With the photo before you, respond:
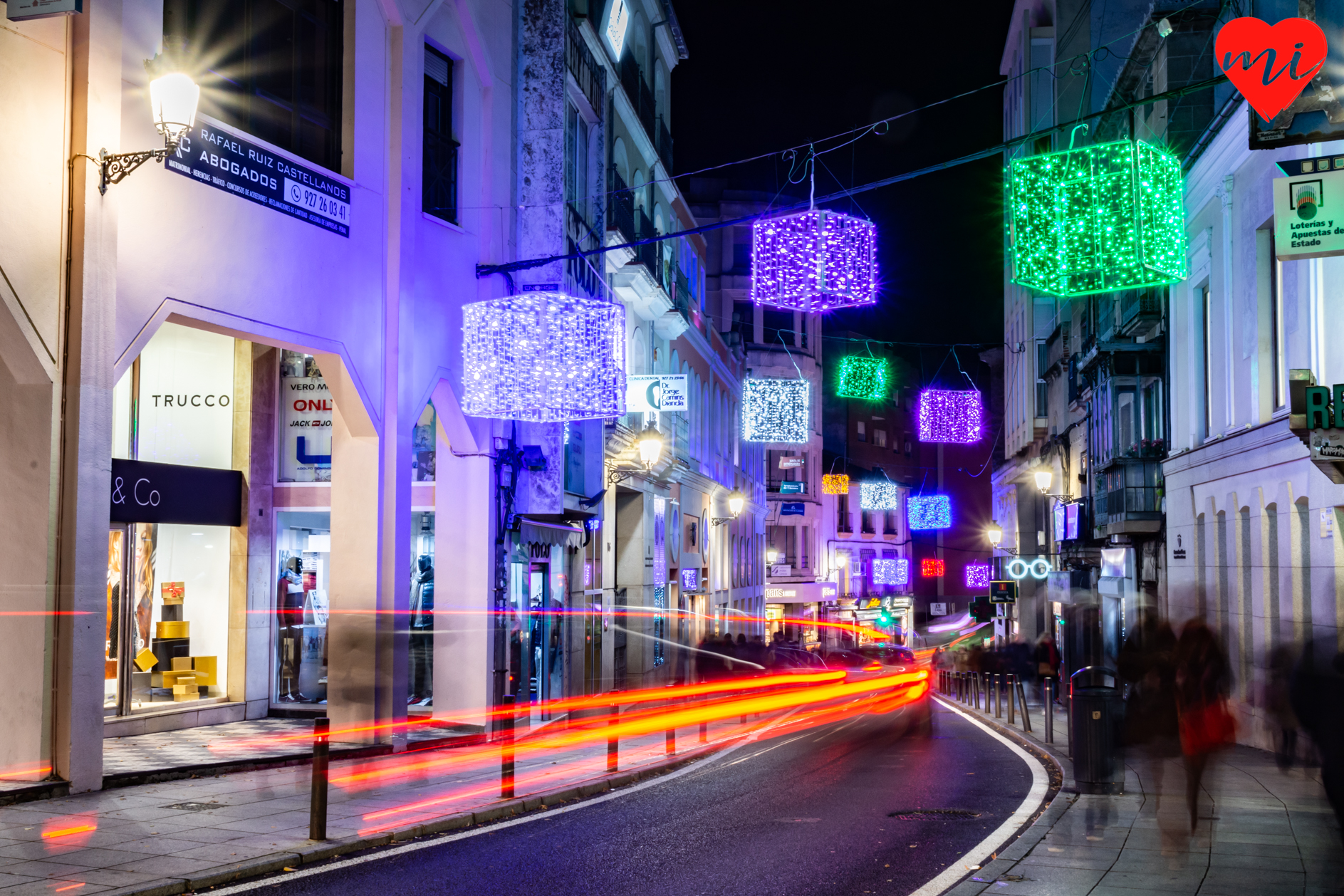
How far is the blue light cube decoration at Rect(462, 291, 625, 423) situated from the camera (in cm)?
1619

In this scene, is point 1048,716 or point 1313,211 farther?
point 1048,716

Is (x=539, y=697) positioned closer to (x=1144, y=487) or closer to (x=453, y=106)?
(x=453, y=106)

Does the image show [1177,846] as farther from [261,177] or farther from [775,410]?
[775,410]

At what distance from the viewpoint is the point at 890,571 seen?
73000 mm

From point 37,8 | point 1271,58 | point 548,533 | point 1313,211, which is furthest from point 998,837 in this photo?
point 548,533

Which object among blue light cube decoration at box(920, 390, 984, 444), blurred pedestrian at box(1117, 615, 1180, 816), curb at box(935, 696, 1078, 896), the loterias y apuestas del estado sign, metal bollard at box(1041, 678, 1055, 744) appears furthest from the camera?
blue light cube decoration at box(920, 390, 984, 444)

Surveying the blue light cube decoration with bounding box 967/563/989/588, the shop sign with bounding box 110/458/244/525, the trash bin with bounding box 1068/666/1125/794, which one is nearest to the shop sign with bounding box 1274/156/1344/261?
the trash bin with bounding box 1068/666/1125/794

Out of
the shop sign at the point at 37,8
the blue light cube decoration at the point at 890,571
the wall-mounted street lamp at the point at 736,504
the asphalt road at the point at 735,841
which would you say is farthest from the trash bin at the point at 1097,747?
the blue light cube decoration at the point at 890,571

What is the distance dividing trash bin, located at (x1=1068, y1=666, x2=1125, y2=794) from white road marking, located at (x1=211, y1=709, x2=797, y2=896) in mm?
4310

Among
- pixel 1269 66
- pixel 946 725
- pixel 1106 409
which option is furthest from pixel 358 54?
pixel 1106 409

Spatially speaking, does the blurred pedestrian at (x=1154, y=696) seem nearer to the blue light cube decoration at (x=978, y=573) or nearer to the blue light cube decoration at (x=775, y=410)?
the blue light cube decoration at (x=775, y=410)

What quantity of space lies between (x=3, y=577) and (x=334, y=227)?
19.0 ft

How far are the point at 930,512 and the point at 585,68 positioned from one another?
123 feet

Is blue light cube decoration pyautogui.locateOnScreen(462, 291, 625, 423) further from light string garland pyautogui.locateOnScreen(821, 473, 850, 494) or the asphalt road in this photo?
light string garland pyautogui.locateOnScreen(821, 473, 850, 494)
